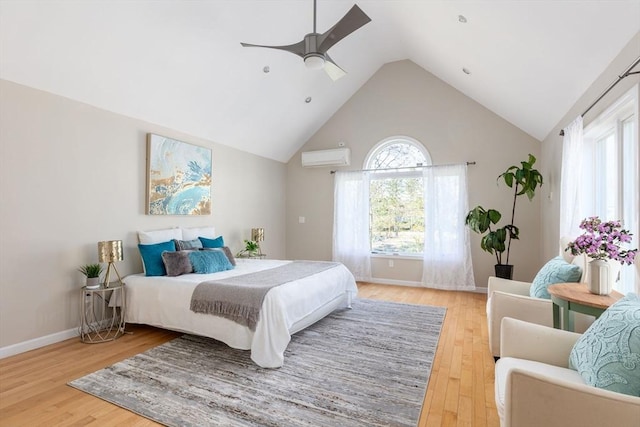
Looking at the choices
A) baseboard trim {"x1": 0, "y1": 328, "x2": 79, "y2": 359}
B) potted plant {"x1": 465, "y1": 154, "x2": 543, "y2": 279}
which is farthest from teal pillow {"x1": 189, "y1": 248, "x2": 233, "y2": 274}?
potted plant {"x1": 465, "y1": 154, "x2": 543, "y2": 279}

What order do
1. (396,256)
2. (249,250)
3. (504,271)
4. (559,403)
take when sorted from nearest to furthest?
(559,403), (504,271), (249,250), (396,256)

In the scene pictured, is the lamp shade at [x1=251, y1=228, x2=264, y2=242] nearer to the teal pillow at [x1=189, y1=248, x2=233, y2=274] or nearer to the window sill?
the teal pillow at [x1=189, y1=248, x2=233, y2=274]

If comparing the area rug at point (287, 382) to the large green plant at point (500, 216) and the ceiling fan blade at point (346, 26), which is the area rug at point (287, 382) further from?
the ceiling fan blade at point (346, 26)

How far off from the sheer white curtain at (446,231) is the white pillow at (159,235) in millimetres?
4051

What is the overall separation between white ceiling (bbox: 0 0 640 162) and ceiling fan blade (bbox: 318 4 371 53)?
111 cm

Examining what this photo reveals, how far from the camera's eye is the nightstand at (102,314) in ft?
10.7

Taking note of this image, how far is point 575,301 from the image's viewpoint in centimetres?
199

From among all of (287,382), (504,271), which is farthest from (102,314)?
(504,271)

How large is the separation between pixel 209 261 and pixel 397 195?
371 centimetres

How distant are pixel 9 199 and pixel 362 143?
511 cm

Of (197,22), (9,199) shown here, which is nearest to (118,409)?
(9,199)

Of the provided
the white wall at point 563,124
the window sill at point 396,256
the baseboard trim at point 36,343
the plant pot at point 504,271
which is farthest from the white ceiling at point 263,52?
the window sill at point 396,256

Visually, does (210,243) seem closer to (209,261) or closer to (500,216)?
(209,261)

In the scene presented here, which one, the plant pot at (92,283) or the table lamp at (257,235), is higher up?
the table lamp at (257,235)
